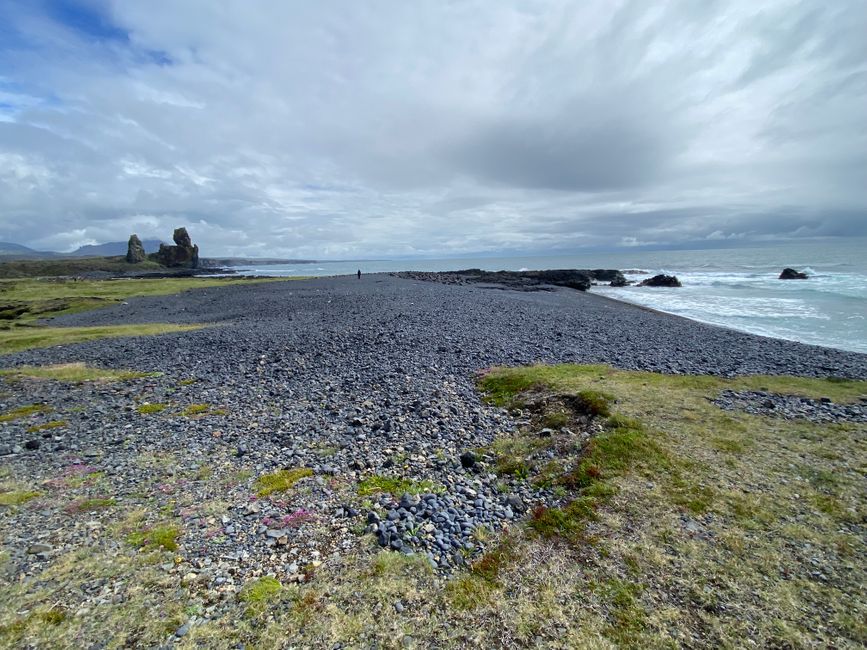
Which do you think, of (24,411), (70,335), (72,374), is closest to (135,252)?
(70,335)

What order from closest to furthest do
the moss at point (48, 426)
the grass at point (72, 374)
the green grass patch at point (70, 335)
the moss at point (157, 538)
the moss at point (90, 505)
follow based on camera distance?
1. the moss at point (157, 538)
2. the moss at point (90, 505)
3. the moss at point (48, 426)
4. the grass at point (72, 374)
5. the green grass patch at point (70, 335)

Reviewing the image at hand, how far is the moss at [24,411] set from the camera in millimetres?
12289

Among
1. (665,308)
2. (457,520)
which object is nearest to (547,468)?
(457,520)

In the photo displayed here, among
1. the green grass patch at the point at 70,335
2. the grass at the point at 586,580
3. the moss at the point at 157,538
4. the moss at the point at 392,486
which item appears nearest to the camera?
the grass at the point at 586,580

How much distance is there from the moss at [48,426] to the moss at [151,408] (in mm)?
1809

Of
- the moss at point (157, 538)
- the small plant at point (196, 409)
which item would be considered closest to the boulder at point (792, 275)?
the small plant at point (196, 409)

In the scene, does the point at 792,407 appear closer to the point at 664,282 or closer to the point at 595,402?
the point at 595,402

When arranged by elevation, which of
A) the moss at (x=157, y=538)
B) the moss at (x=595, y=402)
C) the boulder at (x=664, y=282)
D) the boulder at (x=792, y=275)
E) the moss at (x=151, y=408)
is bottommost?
the moss at (x=151, y=408)

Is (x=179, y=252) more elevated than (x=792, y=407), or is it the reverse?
(x=179, y=252)

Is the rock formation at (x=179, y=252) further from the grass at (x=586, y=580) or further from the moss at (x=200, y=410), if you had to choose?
the grass at (x=586, y=580)

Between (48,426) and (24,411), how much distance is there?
238 centimetres

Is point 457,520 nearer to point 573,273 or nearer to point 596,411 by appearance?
point 596,411

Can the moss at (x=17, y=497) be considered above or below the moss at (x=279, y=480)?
below

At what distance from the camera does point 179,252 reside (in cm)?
16125
